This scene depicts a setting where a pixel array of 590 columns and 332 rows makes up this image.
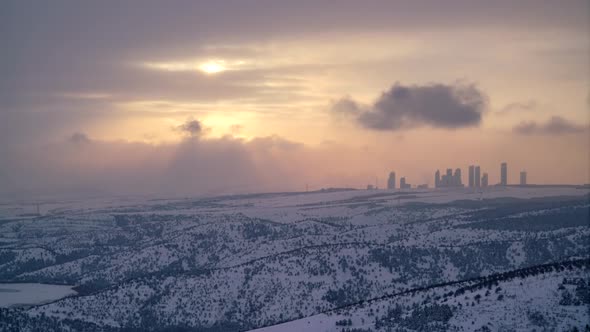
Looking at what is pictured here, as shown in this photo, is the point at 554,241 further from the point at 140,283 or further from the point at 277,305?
the point at 140,283

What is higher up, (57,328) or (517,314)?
(517,314)

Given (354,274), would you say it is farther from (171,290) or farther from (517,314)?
(517,314)

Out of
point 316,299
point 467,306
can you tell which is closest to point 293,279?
point 316,299

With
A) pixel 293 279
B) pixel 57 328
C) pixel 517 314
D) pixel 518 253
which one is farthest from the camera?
pixel 518 253

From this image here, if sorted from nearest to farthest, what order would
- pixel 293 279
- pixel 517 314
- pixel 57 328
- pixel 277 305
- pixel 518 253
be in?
1. pixel 517 314
2. pixel 57 328
3. pixel 277 305
4. pixel 293 279
5. pixel 518 253

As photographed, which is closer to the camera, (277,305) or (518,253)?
(277,305)

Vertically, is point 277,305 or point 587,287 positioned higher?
point 587,287

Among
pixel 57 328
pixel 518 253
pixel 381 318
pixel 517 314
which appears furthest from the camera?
pixel 518 253

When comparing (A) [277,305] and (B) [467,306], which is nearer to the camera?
(B) [467,306]

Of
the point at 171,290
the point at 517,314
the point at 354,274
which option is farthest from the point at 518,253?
the point at 517,314
